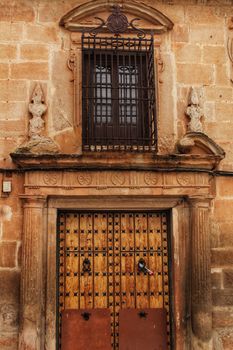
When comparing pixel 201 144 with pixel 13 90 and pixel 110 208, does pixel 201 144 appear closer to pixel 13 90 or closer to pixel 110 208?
pixel 110 208

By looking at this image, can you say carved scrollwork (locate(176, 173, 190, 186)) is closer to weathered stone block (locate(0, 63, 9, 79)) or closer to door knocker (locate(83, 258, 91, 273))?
door knocker (locate(83, 258, 91, 273))

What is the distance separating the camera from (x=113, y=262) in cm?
629

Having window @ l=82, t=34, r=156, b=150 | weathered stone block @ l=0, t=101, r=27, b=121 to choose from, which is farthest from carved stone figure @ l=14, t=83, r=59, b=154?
window @ l=82, t=34, r=156, b=150

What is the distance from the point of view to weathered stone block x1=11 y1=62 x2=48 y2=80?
6.39 m

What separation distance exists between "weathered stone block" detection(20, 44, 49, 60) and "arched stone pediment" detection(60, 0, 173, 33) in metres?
0.43

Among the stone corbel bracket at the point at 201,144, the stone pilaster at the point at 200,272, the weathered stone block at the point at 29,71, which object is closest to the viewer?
the stone pilaster at the point at 200,272

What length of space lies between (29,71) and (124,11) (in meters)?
1.52

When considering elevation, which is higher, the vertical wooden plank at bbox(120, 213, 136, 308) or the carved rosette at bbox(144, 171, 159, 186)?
the carved rosette at bbox(144, 171, 159, 186)

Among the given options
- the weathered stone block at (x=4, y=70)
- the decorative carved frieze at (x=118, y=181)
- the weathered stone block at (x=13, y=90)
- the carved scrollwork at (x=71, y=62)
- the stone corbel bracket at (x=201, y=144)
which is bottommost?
the decorative carved frieze at (x=118, y=181)

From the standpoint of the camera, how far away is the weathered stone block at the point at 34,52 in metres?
6.43

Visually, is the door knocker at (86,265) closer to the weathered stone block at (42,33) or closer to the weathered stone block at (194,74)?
the weathered stone block at (194,74)

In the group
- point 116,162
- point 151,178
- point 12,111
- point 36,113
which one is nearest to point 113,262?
point 151,178

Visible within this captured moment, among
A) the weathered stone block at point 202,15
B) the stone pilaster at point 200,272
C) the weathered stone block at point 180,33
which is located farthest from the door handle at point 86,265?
the weathered stone block at point 202,15

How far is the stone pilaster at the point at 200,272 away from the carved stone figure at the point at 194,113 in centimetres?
93
